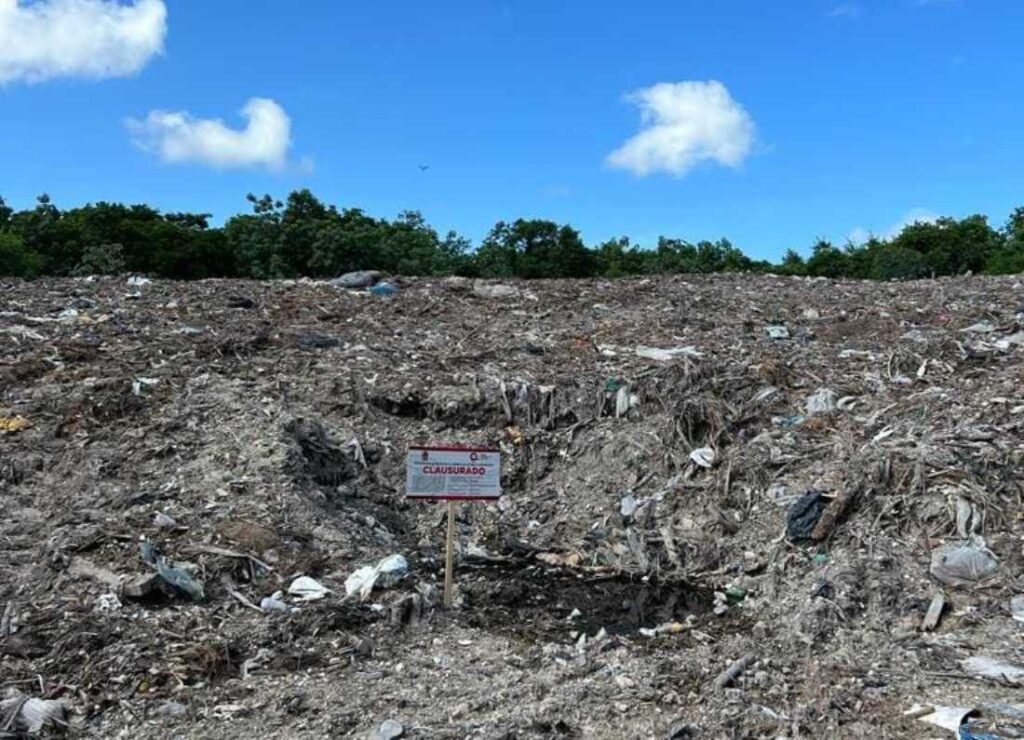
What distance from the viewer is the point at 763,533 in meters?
4.81

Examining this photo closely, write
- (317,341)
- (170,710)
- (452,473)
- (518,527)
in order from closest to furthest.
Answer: (170,710) → (452,473) → (518,527) → (317,341)

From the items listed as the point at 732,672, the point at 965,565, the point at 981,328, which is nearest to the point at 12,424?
the point at 732,672

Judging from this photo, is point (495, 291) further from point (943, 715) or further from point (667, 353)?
point (943, 715)

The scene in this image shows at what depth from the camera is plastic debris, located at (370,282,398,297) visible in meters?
9.27

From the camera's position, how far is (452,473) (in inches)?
165

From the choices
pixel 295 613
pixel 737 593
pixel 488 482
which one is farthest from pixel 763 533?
pixel 295 613

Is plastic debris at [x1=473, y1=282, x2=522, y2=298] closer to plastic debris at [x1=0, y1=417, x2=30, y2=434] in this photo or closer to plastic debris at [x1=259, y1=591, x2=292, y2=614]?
plastic debris at [x1=0, y1=417, x2=30, y2=434]

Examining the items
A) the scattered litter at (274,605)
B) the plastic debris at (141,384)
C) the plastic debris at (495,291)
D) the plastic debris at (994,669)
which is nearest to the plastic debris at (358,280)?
the plastic debris at (495,291)

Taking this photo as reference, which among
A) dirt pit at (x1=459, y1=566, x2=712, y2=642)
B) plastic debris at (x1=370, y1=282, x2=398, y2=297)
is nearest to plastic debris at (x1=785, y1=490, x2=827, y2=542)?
dirt pit at (x1=459, y1=566, x2=712, y2=642)

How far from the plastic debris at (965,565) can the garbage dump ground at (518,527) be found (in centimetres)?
1

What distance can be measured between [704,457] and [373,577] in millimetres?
2302

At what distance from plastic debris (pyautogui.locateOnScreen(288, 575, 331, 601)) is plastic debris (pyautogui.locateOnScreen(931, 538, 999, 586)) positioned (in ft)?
9.20

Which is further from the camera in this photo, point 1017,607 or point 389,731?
point 1017,607

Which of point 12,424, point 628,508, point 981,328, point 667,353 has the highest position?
point 981,328
